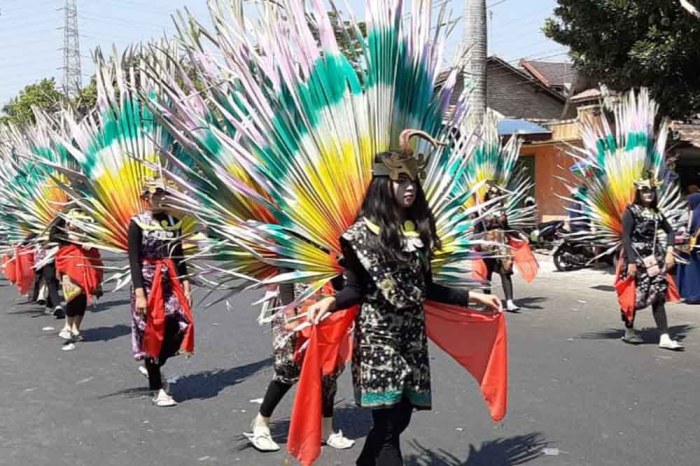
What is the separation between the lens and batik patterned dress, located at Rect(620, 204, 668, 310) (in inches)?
290

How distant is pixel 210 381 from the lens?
668 cm

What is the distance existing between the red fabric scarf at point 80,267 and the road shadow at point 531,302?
207 inches

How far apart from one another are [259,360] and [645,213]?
372 cm

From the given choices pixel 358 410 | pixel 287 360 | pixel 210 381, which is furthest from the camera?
pixel 210 381

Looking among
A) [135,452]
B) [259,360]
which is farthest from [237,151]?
[259,360]

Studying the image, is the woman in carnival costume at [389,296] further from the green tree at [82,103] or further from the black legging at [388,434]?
the green tree at [82,103]

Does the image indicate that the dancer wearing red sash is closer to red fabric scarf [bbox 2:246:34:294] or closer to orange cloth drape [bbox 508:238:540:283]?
orange cloth drape [bbox 508:238:540:283]

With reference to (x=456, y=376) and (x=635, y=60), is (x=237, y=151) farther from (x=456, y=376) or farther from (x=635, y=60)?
(x=635, y=60)

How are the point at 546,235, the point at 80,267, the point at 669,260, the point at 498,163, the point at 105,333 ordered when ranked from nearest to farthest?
1. the point at 669,260
2. the point at 80,267
3. the point at 105,333
4. the point at 498,163
5. the point at 546,235

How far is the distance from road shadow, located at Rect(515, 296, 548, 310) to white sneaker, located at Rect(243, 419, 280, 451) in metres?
6.20

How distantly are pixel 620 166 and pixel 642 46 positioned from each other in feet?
17.0

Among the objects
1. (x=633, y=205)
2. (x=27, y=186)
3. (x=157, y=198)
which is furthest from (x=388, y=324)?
(x=27, y=186)

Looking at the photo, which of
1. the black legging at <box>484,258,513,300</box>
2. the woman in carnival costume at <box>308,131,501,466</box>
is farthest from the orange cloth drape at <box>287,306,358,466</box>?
the black legging at <box>484,258,513,300</box>

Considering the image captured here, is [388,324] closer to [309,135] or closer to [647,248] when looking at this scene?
[309,135]
